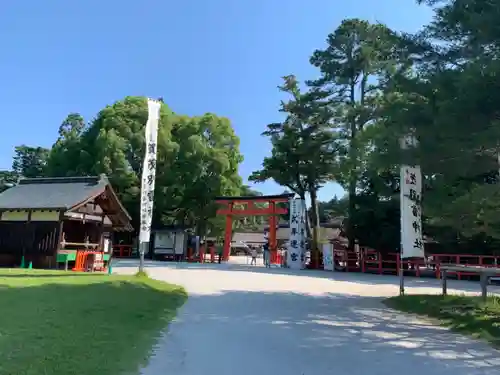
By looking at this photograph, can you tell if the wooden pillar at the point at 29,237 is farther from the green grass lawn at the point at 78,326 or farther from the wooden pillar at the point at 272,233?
the wooden pillar at the point at 272,233

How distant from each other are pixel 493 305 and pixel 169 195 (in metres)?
23.2

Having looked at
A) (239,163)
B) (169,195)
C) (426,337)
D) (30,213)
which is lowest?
(426,337)

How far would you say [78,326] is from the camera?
5.59 metres

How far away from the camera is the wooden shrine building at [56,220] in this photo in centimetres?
1656

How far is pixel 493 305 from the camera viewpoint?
9.07 metres

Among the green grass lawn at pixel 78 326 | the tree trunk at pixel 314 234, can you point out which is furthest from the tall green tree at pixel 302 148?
the green grass lawn at pixel 78 326

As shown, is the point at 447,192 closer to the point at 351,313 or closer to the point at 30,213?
the point at 351,313

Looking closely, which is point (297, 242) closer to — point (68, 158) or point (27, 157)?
point (68, 158)

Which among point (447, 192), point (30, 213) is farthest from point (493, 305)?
point (30, 213)

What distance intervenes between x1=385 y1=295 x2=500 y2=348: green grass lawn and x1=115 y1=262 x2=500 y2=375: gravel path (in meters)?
0.44

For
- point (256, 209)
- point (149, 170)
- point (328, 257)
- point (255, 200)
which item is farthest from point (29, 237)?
point (328, 257)

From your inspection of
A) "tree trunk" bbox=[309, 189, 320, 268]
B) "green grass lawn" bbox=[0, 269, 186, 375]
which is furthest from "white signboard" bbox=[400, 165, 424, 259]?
"tree trunk" bbox=[309, 189, 320, 268]

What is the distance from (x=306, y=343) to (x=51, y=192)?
52.1 ft

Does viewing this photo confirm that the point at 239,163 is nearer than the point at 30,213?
No
